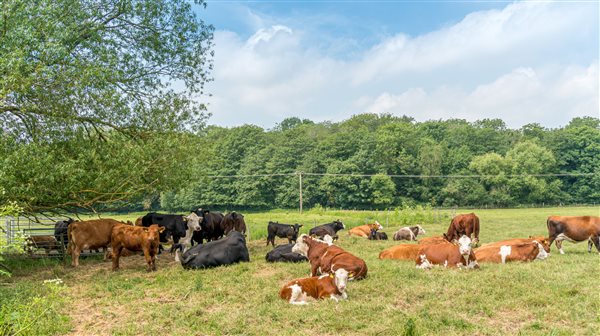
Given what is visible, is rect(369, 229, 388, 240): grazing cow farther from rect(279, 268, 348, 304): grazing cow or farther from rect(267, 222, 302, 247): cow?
rect(279, 268, 348, 304): grazing cow

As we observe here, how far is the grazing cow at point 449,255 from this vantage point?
9.79 metres

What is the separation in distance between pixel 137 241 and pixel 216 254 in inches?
81.5

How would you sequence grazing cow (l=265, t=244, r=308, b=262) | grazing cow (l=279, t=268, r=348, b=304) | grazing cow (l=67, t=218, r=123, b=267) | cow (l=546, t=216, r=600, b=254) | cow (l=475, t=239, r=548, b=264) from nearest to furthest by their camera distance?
grazing cow (l=279, t=268, r=348, b=304) → cow (l=475, t=239, r=548, b=264) → grazing cow (l=265, t=244, r=308, b=262) → cow (l=546, t=216, r=600, b=254) → grazing cow (l=67, t=218, r=123, b=267)

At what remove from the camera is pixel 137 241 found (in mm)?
11594

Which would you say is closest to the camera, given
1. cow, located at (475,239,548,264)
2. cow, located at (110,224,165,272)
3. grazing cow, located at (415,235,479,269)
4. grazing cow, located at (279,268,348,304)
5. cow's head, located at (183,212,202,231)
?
grazing cow, located at (279,268,348,304)

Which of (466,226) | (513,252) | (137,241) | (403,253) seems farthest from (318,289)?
(466,226)

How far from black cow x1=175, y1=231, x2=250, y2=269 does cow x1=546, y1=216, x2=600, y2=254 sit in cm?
849

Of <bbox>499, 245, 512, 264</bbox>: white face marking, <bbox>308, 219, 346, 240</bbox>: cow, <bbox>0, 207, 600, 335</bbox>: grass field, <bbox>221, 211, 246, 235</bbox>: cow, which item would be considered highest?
<bbox>221, 211, 246, 235</bbox>: cow

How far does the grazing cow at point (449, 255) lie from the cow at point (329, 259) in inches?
72.0

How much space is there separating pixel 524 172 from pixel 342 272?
66.2 m

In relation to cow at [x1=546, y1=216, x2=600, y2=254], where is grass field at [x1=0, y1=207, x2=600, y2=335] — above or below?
below

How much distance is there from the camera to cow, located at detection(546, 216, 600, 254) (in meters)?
12.2

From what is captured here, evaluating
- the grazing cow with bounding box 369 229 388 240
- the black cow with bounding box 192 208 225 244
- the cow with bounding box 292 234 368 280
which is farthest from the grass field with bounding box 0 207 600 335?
the grazing cow with bounding box 369 229 388 240

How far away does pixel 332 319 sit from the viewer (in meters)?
6.59
